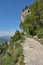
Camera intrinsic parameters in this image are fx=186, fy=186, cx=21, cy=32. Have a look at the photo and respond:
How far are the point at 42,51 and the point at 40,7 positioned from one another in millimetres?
25404

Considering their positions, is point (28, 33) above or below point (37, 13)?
below

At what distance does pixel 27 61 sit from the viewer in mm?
20688

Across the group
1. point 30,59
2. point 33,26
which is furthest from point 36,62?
point 33,26

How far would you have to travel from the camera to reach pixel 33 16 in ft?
160

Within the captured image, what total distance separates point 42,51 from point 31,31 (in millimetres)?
24920

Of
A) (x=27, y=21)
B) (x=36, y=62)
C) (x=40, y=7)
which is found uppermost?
(x=40, y=7)

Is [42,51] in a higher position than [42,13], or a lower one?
lower

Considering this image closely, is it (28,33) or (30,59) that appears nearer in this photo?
(30,59)

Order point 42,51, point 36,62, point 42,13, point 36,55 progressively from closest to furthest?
point 36,62 < point 36,55 < point 42,51 < point 42,13

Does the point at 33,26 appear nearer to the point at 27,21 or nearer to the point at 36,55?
the point at 27,21

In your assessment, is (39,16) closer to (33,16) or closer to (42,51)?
(33,16)

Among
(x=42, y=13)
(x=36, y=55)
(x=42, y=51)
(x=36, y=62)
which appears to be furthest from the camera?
(x=42, y=13)

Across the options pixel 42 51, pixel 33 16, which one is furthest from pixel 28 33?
pixel 42 51

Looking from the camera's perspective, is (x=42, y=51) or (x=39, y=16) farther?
(x=39, y=16)
